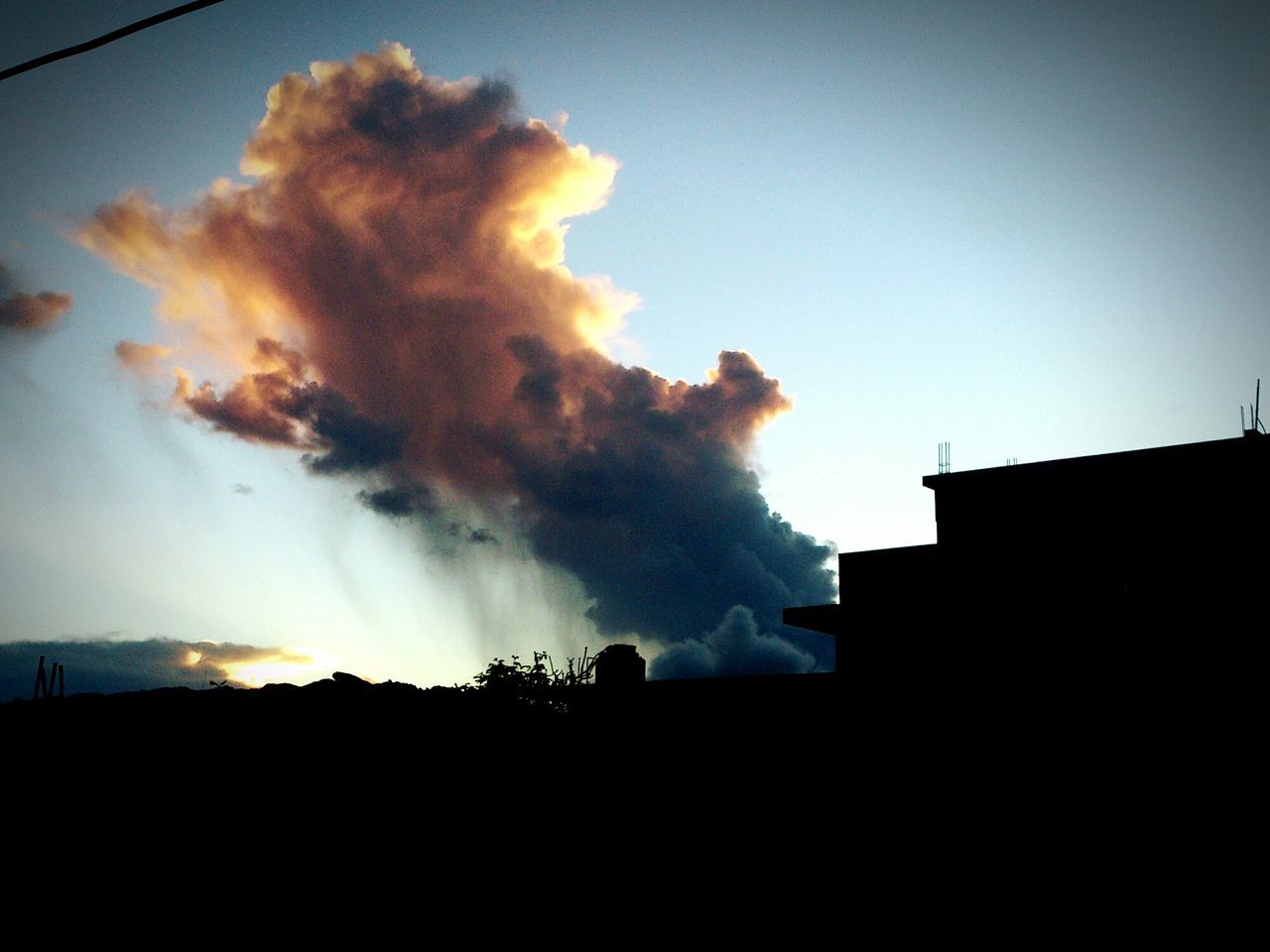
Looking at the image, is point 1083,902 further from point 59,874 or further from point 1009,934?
point 59,874

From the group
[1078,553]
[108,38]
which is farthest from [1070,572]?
[108,38]

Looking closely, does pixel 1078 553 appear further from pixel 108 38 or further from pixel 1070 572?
pixel 108 38

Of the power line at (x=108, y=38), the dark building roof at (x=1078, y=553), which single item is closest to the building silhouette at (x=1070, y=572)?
the dark building roof at (x=1078, y=553)

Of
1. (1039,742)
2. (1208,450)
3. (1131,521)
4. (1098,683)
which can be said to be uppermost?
(1208,450)

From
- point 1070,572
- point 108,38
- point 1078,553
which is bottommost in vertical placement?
point 1070,572

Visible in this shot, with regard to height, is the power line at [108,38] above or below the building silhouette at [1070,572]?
above

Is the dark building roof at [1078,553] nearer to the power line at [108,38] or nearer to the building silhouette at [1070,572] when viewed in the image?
the building silhouette at [1070,572]

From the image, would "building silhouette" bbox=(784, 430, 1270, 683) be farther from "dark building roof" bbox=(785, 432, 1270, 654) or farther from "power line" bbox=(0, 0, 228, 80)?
"power line" bbox=(0, 0, 228, 80)

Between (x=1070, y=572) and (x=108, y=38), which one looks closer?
(x=108, y=38)

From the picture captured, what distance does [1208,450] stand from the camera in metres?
17.0

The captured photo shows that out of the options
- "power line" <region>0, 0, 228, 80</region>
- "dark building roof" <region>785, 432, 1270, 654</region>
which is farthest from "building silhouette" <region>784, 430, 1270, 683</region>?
"power line" <region>0, 0, 228, 80</region>

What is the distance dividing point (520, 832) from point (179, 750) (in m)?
5.99

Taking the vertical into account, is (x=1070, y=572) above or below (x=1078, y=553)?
below

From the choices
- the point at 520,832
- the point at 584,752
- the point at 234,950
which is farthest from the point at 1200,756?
the point at 234,950
